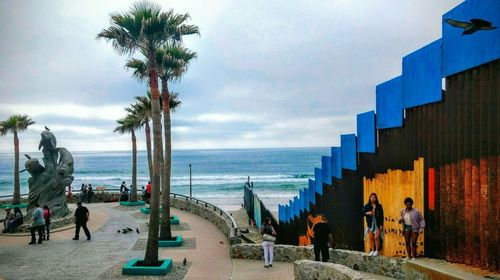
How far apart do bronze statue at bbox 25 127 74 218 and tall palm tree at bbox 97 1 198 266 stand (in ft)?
34.2

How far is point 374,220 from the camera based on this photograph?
10.2 metres

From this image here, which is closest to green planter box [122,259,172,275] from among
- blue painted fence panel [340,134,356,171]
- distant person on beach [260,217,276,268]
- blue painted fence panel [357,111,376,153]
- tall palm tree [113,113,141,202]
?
distant person on beach [260,217,276,268]

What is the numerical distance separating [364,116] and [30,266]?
10687mm

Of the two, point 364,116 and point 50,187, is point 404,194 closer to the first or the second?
point 364,116

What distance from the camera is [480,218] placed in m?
7.24

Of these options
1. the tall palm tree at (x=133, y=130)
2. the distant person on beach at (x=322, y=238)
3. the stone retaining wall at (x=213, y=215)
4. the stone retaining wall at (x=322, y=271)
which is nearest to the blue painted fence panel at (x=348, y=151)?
the distant person on beach at (x=322, y=238)

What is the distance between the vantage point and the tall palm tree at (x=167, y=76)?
1681 centimetres

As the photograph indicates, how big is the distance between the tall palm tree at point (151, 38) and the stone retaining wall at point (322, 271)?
477 cm

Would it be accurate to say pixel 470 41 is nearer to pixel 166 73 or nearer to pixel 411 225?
pixel 411 225

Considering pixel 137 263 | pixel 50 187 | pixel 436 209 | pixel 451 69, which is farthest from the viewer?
pixel 50 187

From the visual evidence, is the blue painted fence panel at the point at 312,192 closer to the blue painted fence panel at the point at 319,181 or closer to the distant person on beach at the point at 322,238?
the blue painted fence panel at the point at 319,181

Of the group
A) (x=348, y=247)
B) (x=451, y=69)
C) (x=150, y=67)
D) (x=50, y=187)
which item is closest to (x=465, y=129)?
(x=451, y=69)

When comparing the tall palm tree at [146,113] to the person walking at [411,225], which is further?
the tall palm tree at [146,113]

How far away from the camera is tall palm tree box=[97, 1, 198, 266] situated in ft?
40.5
